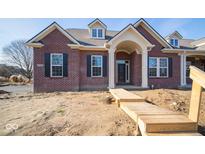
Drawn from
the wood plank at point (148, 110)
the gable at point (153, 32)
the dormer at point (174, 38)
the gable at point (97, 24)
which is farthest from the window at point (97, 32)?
the wood plank at point (148, 110)

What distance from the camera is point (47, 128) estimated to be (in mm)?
4520

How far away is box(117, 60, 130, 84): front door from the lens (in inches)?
603

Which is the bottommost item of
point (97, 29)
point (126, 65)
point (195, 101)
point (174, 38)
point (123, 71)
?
point (195, 101)

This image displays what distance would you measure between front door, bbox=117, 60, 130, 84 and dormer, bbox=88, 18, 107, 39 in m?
2.66

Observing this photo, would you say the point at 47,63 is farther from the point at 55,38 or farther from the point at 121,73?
the point at 121,73

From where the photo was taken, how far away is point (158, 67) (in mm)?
14016

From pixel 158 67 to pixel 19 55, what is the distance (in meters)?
30.5

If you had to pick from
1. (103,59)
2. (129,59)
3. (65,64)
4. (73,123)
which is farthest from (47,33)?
(73,123)

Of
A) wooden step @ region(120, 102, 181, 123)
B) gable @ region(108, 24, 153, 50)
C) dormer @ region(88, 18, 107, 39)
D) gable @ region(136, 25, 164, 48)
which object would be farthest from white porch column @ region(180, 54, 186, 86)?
wooden step @ region(120, 102, 181, 123)

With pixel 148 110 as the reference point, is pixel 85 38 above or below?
above

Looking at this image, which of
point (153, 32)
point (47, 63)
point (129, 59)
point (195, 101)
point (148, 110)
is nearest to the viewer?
point (195, 101)
